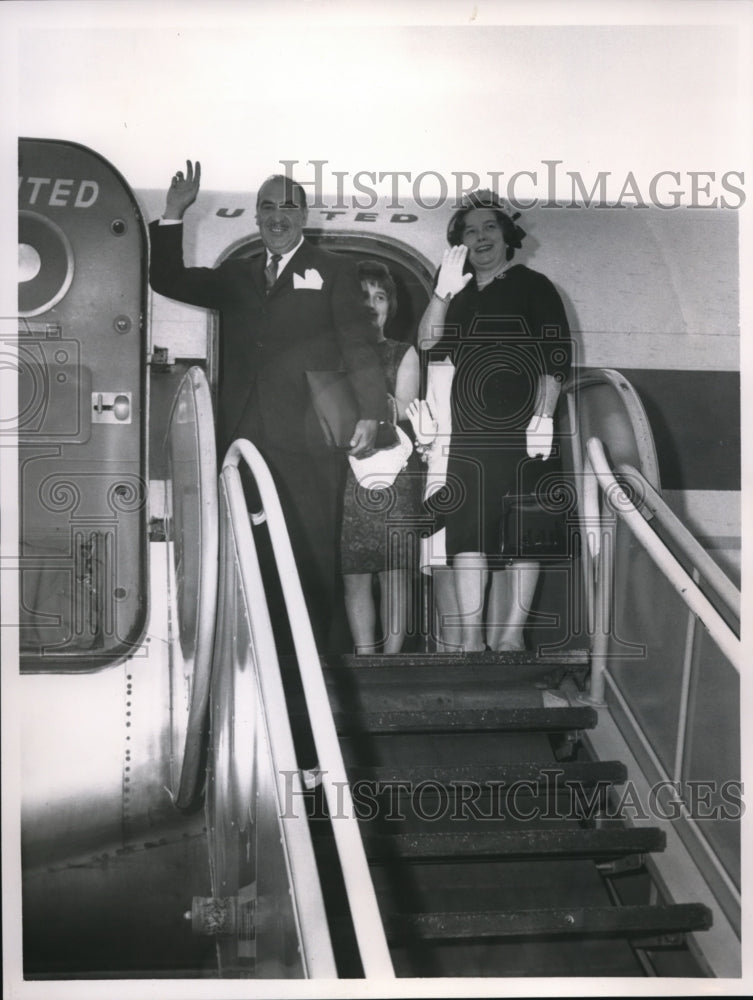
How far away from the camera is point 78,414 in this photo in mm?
3010

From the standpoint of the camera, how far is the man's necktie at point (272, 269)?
10.2ft

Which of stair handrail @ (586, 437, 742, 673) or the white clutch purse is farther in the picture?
the white clutch purse

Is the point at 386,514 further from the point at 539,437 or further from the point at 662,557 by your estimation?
the point at 662,557

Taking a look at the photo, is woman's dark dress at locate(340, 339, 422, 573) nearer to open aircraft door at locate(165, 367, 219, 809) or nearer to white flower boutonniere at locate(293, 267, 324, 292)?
white flower boutonniere at locate(293, 267, 324, 292)

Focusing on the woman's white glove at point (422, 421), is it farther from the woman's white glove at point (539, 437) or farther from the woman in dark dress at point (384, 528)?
the woman's white glove at point (539, 437)

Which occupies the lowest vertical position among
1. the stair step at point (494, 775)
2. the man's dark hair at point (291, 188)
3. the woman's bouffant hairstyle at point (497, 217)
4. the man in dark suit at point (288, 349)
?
the stair step at point (494, 775)

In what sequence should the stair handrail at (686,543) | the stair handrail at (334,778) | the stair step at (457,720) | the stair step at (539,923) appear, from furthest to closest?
the stair step at (457,720) → the stair handrail at (686,543) → the stair step at (539,923) → the stair handrail at (334,778)

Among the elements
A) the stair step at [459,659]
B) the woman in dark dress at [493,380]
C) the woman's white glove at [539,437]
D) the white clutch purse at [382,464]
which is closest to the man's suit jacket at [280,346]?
the white clutch purse at [382,464]

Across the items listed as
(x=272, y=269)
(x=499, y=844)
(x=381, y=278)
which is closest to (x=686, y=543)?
(x=499, y=844)

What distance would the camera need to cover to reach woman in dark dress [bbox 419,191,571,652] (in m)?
3.09

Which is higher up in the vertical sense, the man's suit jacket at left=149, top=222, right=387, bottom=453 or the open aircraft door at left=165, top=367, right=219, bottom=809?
the man's suit jacket at left=149, top=222, right=387, bottom=453

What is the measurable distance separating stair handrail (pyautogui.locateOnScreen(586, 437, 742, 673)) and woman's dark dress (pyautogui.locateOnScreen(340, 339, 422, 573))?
0.57 metres

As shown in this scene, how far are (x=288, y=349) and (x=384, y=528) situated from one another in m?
0.63

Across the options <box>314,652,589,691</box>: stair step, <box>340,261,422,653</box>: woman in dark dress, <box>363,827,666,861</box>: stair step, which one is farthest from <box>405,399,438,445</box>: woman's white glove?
<box>363,827,666,861</box>: stair step
